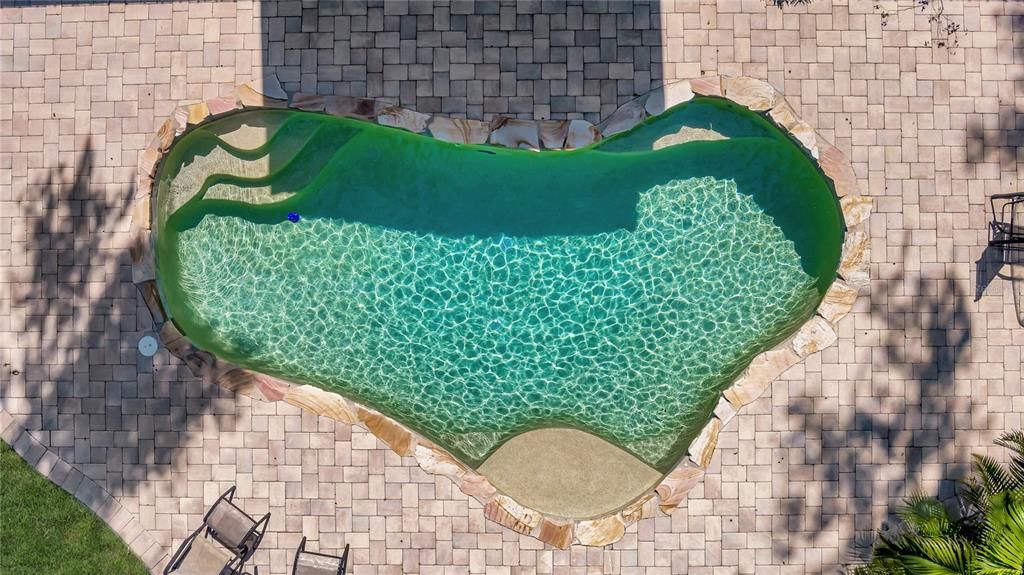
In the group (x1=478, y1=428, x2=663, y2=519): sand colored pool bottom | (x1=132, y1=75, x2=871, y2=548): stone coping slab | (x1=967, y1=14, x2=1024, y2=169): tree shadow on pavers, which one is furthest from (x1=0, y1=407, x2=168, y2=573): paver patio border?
(x1=967, y1=14, x2=1024, y2=169): tree shadow on pavers

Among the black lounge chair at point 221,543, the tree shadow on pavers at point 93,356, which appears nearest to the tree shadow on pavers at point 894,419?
the black lounge chair at point 221,543

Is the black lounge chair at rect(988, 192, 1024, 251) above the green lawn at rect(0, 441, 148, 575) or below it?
above

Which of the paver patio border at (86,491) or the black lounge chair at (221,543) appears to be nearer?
A: the black lounge chair at (221,543)

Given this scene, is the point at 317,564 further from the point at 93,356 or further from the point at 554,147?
the point at 554,147

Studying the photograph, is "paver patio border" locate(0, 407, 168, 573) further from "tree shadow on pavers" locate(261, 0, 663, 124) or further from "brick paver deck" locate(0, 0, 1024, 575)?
"tree shadow on pavers" locate(261, 0, 663, 124)

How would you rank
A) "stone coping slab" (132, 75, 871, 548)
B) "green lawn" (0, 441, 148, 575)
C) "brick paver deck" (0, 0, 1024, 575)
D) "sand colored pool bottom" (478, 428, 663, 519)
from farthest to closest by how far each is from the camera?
"sand colored pool bottom" (478, 428, 663, 519) → "green lawn" (0, 441, 148, 575) → "brick paver deck" (0, 0, 1024, 575) → "stone coping slab" (132, 75, 871, 548)

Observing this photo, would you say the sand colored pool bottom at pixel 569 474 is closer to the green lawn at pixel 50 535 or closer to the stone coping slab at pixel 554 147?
the stone coping slab at pixel 554 147
